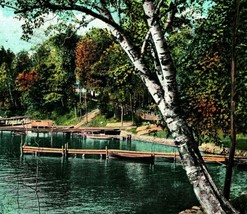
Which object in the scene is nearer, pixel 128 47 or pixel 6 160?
pixel 128 47

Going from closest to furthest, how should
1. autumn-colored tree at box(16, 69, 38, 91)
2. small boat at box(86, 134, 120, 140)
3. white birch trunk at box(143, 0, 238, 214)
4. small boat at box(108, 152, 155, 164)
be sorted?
white birch trunk at box(143, 0, 238, 214) < small boat at box(108, 152, 155, 164) < small boat at box(86, 134, 120, 140) < autumn-colored tree at box(16, 69, 38, 91)

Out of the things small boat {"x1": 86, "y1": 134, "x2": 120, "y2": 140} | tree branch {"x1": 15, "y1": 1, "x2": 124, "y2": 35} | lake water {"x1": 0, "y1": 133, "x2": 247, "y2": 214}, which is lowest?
lake water {"x1": 0, "y1": 133, "x2": 247, "y2": 214}

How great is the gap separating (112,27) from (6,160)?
40.8 m

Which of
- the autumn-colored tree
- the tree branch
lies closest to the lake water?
Answer: the tree branch

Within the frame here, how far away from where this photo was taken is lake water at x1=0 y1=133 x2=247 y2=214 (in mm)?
27328

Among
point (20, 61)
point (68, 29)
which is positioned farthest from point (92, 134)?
point (68, 29)

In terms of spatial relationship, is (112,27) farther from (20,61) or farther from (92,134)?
(20,61)

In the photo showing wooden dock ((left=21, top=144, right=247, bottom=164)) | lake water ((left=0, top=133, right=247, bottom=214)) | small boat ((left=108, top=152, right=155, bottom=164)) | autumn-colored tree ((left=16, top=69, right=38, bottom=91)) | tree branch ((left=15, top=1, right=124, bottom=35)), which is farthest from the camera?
autumn-colored tree ((left=16, top=69, right=38, bottom=91))

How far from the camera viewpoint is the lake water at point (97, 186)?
27328mm

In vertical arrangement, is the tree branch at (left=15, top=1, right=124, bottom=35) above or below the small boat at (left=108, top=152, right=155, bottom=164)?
above

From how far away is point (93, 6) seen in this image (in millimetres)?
8695

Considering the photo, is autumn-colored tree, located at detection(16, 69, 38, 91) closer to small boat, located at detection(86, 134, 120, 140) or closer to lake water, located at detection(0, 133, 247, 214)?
small boat, located at detection(86, 134, 120, 140)

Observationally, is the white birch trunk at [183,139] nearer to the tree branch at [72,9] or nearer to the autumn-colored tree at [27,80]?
the tree branch at [72,9]

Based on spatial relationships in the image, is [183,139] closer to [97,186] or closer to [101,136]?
[97,186]
